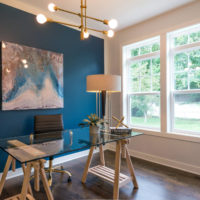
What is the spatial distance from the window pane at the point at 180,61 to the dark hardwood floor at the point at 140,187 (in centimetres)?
182

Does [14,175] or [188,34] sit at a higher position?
[188,34]

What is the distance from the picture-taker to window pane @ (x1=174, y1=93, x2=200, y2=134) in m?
2.90

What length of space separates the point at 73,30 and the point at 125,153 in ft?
8.65

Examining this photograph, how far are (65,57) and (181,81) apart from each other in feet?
7.40

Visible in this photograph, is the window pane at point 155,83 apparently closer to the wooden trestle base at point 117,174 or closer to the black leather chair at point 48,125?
the wooden trestle base at point 117,174

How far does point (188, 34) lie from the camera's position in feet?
9.78

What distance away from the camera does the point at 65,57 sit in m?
3.35

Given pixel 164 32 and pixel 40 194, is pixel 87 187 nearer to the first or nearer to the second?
pixel 40 194

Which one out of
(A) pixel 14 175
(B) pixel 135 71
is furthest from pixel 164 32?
(A) pixel 14 175

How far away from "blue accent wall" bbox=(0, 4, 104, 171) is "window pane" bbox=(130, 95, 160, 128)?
3.08 ft

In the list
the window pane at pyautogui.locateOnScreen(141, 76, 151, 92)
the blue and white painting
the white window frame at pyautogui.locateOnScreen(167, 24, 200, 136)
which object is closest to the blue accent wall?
the blue and white painting

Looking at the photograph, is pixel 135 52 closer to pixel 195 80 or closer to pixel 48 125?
pixel 195 80

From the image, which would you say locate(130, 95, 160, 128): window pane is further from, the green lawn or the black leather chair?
the black leather chair

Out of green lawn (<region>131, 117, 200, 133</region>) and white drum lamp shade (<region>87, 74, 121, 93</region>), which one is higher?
white drum lamp shade (<region>87, 74, 121, 93</region>)
